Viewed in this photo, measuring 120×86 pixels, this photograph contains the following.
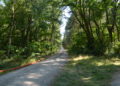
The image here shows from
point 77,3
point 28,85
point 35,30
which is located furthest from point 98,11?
point 28,85

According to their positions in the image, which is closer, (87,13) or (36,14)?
(36,14)

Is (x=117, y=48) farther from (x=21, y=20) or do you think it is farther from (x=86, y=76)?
(x=21, y=20)

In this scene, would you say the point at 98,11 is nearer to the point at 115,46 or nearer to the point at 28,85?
the point at 115,46

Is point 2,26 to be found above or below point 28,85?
above

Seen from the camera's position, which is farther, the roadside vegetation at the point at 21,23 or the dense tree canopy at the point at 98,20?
the dense tree canopy at the point at 98,20

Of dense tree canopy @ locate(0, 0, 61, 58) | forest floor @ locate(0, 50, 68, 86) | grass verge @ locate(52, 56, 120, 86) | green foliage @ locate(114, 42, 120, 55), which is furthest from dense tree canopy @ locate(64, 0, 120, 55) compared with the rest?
forest floor @ locate(0, 50, 68, 86)

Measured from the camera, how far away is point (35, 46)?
56.9 feet

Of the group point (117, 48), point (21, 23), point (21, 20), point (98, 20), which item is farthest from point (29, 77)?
point (21, 23)

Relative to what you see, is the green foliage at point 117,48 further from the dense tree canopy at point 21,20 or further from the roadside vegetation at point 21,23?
the roadside vegetation at point 21,23

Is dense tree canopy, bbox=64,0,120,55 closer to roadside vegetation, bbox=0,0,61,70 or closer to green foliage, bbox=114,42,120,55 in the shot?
green foliage, bbox=114,42,120,55

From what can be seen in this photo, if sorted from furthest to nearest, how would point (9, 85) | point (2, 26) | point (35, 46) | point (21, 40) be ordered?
point (21, 40) → point (2, 26) → point (35, 46) → point (9, 85)

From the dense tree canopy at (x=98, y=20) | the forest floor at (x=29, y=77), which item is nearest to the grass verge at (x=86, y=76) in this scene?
→ the forest floor at (x=29, y=77)

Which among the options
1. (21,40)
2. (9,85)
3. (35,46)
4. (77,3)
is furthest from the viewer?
(21,40)

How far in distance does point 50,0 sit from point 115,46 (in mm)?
10856
